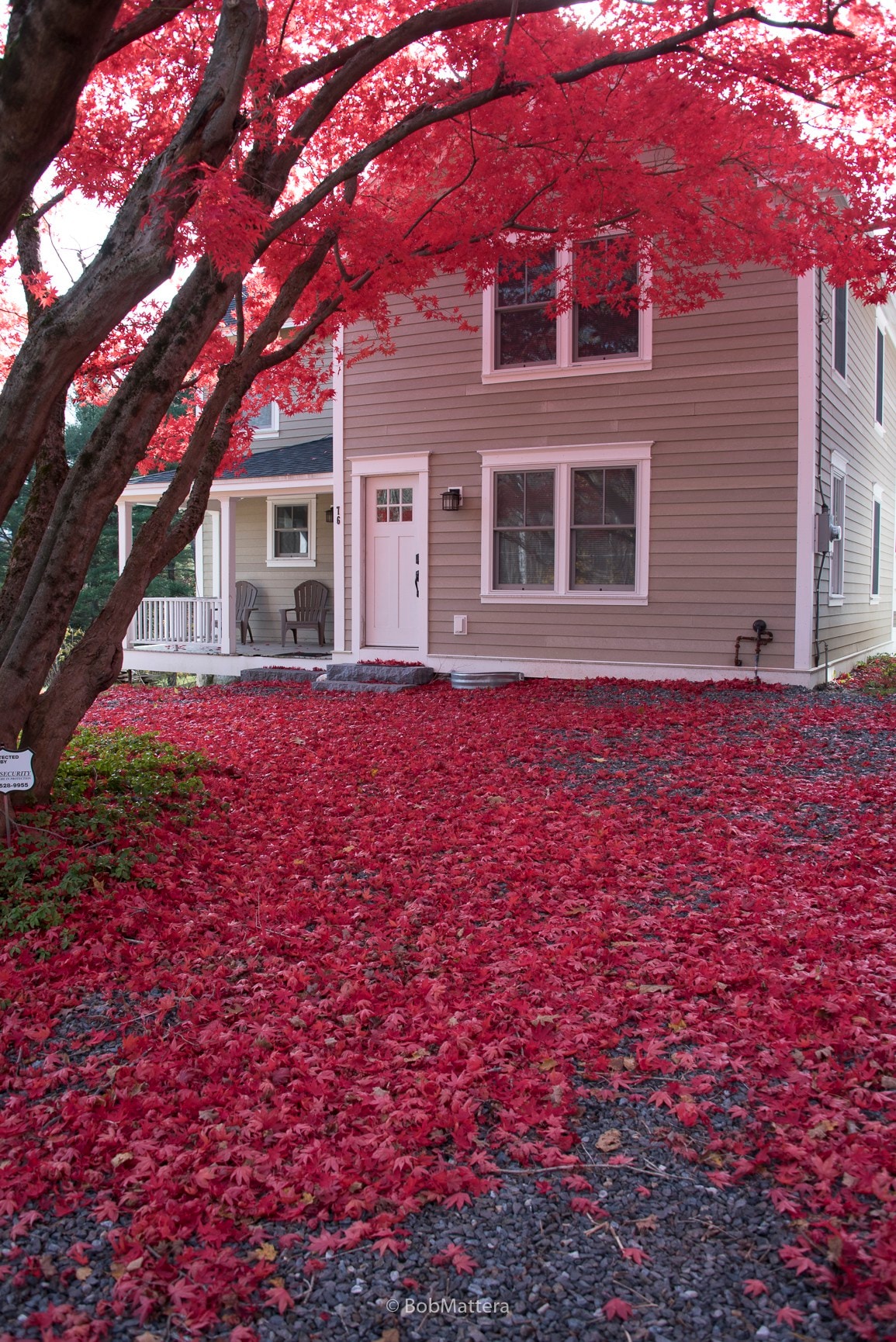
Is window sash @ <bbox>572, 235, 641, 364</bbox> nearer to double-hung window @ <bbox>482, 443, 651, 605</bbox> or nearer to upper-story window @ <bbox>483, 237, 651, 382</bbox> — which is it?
upper-story window @ <bbox>483, 237, 651, 382</bbox>

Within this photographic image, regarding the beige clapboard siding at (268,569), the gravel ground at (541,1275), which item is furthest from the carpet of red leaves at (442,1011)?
the beige clapboard siding at (268,569)

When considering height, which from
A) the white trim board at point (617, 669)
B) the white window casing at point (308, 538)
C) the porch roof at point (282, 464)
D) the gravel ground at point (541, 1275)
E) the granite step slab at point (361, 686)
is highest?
the porch roof at point (282, 464)

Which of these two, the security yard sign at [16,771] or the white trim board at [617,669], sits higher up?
the white trim board at [617,669]

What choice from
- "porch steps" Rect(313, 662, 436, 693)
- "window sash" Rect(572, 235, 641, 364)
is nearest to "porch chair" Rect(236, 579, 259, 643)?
"porch steps" Rect(313, 662, 436, 693)

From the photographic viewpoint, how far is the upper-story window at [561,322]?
10.5m

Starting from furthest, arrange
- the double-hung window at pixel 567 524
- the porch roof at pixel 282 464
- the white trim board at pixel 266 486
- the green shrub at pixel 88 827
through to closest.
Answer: the porch roof at pixel 282 464, the white trim board at pixel 266 486, the double-hung window at pixel 567 524, the green shrub at pixel 88 827

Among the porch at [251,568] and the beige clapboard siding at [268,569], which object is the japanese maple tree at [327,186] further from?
the beige clapboard siding at [268,569]

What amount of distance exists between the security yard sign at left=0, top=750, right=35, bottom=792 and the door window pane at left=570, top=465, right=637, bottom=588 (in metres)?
7.72

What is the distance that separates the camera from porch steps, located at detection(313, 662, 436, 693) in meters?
11.4

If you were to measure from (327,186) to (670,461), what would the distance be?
5.97 m

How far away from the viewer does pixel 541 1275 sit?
2115 mm

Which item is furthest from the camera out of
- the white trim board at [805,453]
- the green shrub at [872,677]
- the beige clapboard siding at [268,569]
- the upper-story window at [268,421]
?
the upper-story window at [268,421]

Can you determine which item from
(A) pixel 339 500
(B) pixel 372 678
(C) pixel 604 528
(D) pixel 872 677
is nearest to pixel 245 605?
(A) pixel 339 500

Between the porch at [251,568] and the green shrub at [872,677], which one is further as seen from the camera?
the porch at [251,568]
